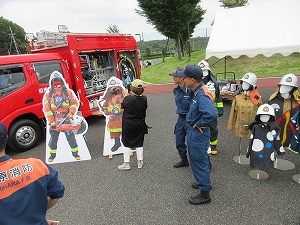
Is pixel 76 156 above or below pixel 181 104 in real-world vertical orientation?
below

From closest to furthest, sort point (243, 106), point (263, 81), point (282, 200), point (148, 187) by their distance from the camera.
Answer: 1. point (282, 200)
2. point (148, 187)
3. point (243, 106)
4. point (263, 81)

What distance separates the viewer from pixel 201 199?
3.15 m

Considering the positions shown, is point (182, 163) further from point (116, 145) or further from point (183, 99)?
point (116, 145)

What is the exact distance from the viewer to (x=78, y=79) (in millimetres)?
6281

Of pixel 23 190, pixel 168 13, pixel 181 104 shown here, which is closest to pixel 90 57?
pixel 181 104

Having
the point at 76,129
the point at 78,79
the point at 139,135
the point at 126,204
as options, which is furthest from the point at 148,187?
the point at 78,79

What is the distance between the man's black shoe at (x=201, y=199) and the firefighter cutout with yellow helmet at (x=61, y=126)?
2493mm

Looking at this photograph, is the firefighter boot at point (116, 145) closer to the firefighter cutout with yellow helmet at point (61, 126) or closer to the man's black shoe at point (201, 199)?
the firefighter cutout with yellow helmet at point (61, 126)

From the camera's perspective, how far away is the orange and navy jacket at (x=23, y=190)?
137cm

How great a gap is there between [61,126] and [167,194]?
8.66 ft

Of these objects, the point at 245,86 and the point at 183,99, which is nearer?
the point at 183,99

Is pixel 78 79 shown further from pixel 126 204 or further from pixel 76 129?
pixel 126 204

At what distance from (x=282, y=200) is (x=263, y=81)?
415 inches

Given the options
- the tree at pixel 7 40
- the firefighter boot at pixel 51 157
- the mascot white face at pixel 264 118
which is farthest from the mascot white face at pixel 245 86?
the tree at pixel 7 40
